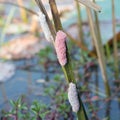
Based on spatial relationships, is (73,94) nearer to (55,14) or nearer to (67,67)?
(67,67)

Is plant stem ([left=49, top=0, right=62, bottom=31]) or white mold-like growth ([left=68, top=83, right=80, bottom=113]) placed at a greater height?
plant stem ([left=49, top=0, right=62, bottom=31])

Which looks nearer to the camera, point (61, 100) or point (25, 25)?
point (61, 100)

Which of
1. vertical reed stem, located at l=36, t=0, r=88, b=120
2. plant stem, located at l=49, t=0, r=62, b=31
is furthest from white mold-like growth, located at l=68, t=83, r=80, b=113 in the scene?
plant stem, located at l=49, t=0, r=62, b=31

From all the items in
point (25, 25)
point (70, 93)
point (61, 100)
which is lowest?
point (25, 25)

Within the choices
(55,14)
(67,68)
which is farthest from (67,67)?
(55,14)

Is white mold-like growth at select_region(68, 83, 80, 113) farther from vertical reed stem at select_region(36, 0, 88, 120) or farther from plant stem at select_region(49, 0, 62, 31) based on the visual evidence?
plant stem at select_region(49, 0, 62, 31)

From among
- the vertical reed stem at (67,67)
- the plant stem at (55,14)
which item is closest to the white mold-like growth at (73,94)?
the vertical reed stem at (67,67)

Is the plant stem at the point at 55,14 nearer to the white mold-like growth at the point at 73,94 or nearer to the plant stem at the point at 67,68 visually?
the plant stem at the point at 67,68

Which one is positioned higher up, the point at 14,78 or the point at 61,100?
the point at 61,100

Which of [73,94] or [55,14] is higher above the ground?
[55,14]

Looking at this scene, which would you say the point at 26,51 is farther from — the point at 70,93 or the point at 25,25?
the point at 70,93

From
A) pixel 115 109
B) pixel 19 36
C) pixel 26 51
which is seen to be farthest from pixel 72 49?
pixel 115 109
